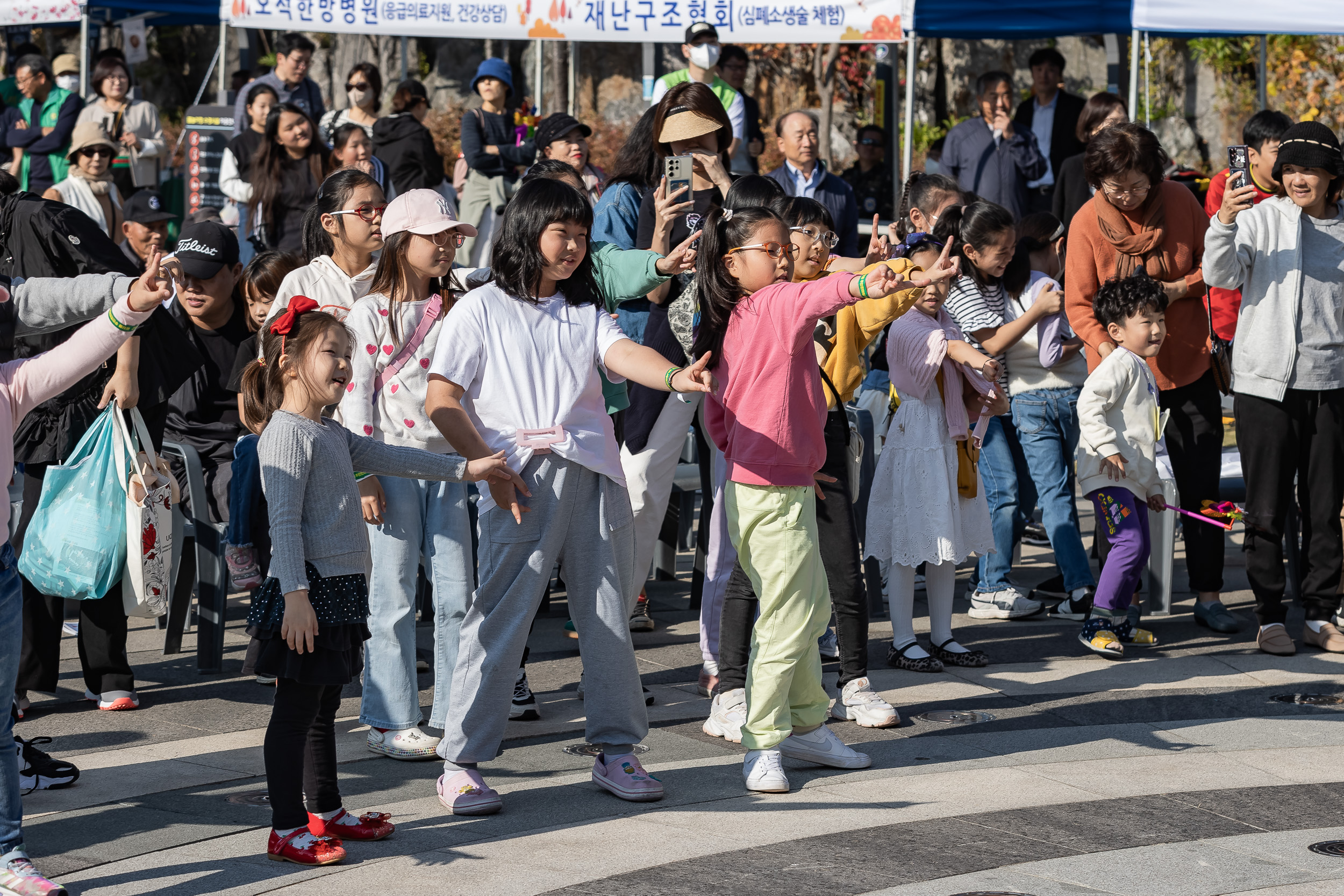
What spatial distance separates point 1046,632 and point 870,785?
8.24 feet

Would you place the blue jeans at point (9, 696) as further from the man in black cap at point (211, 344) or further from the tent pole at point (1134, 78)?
the tent pole at point (1134, 78)

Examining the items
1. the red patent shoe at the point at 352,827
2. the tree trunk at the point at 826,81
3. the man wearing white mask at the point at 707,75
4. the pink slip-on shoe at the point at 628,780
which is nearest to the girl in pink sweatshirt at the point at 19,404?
the red patent shoe at the point at 352,827

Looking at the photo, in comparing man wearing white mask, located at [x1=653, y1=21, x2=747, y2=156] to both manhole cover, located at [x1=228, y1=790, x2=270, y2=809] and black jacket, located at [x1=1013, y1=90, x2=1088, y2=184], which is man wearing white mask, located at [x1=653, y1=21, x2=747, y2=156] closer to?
black jacket, located at [x1=1013, y1=90, x2=1088, y2=184]

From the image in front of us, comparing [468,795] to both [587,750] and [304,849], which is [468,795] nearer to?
[304,849]

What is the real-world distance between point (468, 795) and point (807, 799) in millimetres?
1041

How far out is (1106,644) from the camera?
6598mm

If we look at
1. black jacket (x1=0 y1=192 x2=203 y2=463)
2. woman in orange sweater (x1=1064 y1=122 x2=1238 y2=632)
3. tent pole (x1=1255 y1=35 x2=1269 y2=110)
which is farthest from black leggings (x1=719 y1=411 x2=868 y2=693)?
tent pole (x1=1255 y1=35 x2=1269 y2=110)

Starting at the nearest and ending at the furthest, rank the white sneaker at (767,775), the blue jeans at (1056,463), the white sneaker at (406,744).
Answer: the white sneaker at (767,775), the white sneaker at (406,744), the blue jeans at (1056,463)

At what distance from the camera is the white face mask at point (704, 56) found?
979 cm

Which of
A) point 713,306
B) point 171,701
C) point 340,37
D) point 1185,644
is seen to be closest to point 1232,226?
point 1185,644

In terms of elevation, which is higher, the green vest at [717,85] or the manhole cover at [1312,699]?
the green vest at [717,85]

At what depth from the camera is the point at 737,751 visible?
5.29m

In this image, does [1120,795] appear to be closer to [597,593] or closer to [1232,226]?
[597,593]

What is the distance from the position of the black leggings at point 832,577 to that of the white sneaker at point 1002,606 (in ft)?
6.96
